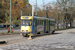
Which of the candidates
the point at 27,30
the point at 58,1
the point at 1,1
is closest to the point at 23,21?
the point at 27,30

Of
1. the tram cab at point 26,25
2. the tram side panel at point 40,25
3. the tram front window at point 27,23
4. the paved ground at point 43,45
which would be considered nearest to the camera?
the paved ground at point 43,45

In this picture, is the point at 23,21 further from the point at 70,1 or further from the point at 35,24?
the point at 70,1

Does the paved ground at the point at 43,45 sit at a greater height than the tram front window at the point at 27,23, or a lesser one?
lesser

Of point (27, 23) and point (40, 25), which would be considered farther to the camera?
point (40, 25)

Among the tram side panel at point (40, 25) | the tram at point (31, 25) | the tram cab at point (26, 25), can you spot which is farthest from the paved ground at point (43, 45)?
the tram side panel at point (40, 25)

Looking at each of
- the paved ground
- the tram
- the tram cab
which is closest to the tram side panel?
the tram

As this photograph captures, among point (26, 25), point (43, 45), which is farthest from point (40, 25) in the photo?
point (43, 45)

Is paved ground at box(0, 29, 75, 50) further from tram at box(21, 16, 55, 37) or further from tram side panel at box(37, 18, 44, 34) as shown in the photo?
tram side panel at box(37, 18, 44, 34)

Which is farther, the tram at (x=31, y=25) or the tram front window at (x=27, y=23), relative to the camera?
the tram front window at (x=27, y=23)

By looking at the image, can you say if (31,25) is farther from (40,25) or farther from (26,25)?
(40,25)

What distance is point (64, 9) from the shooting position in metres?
68.6

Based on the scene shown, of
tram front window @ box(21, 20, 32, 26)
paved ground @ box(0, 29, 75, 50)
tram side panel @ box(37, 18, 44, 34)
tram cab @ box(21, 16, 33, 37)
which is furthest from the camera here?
tram side panel @ box(37, 18, 44, 34)

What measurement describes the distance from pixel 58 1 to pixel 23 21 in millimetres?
40744

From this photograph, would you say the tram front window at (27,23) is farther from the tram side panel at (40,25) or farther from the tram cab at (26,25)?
the tram side panel at (40,25)
